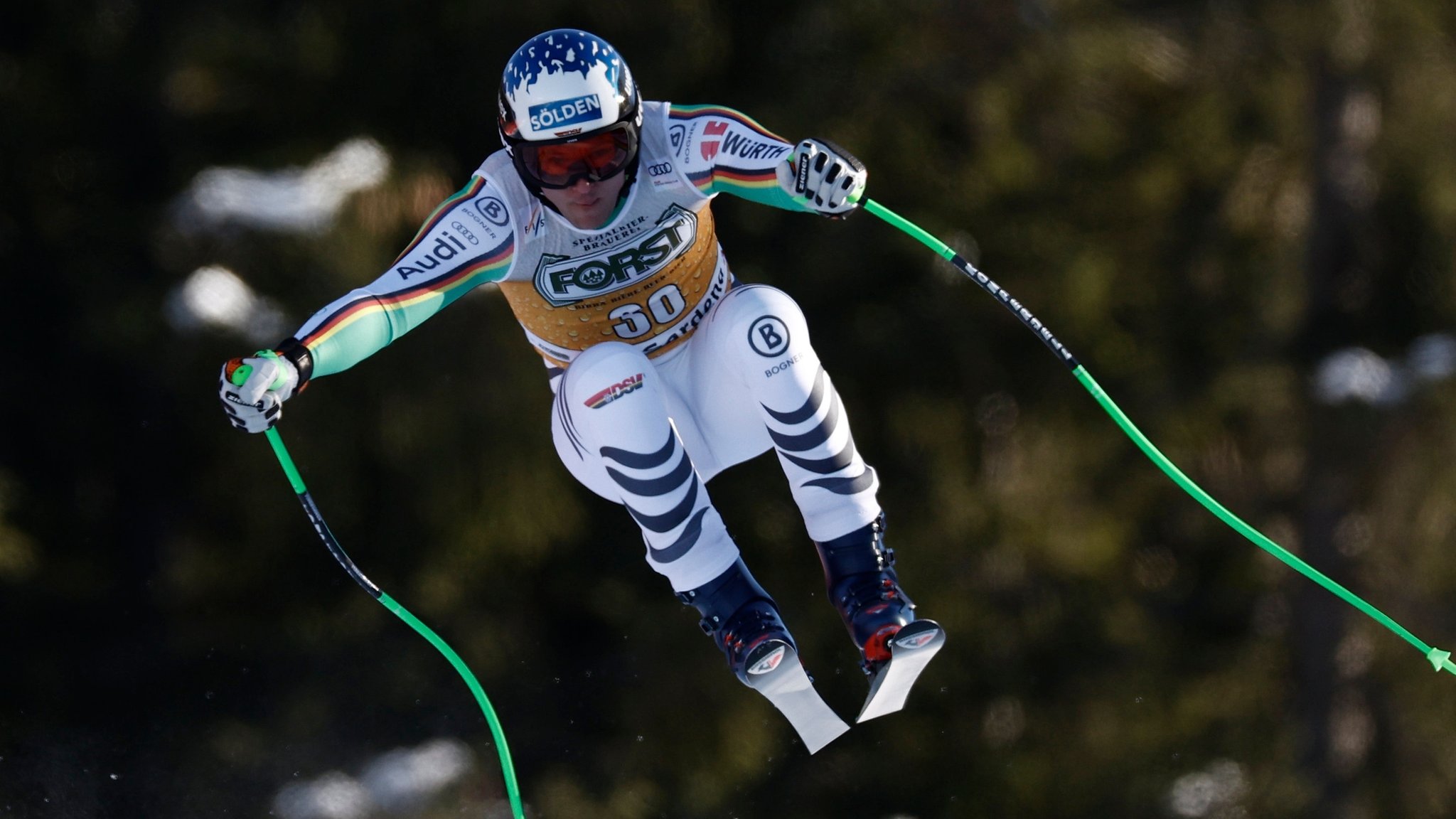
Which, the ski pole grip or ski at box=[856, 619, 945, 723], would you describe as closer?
the ski pole grip

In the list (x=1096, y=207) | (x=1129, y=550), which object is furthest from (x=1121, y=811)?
(x=1096, y=207)

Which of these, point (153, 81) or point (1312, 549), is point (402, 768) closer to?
point (153, 81)

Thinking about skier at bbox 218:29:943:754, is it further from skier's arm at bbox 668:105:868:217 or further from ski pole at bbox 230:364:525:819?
ski pole at bbox 230:364:525:819

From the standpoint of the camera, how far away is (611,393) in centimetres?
312

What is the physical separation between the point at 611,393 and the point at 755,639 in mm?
666

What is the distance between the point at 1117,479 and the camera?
7.55 m

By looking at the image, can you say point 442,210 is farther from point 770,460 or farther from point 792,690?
point 770,460

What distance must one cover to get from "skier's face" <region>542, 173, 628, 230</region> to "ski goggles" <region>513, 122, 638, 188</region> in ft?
0.06

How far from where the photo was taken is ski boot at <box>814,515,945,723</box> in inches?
126

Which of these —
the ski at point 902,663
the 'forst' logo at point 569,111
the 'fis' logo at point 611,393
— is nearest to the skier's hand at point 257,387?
the 'fis' logo at point 611,393

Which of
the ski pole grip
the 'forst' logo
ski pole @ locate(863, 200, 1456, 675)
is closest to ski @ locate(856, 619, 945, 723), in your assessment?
ski pole @ locate(863, 200, 1456, 675)

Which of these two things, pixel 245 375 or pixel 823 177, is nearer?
pixel 245 375

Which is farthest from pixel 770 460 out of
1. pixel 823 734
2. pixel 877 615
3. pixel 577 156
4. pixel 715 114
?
pixel 577 156

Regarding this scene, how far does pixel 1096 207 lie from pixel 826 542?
4164mm
